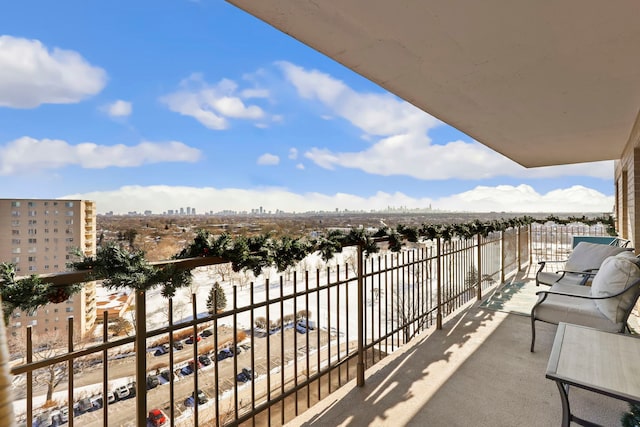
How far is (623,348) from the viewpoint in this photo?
1917mm

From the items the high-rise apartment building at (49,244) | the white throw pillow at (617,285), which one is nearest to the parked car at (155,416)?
the high-rise apartment building at (49,244)

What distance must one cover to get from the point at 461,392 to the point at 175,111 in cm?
1572

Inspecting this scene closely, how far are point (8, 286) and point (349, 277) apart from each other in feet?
6.76

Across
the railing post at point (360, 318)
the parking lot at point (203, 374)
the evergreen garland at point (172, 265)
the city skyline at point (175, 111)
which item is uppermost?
the city skyline at point (175, 111)

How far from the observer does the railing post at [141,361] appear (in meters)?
1.38

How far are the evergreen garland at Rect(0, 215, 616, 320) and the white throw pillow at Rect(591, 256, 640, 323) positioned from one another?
211 centimetres

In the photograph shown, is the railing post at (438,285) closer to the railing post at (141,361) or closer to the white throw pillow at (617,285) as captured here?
the white throw pillow at (617,285)

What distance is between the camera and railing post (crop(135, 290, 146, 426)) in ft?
4.54

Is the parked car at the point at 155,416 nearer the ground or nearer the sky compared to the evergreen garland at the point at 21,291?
nearer the ground

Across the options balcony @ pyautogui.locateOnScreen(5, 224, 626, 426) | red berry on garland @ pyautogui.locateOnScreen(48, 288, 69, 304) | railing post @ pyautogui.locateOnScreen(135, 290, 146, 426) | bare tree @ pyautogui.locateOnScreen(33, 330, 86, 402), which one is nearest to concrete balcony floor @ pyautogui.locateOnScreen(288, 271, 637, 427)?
balcony @ pyautogui.locateOnScreen(5, 224, 626, 426)

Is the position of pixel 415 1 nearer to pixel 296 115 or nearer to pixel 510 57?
pixel 510 57

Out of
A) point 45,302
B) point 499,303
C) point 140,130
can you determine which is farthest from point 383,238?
point 140,130

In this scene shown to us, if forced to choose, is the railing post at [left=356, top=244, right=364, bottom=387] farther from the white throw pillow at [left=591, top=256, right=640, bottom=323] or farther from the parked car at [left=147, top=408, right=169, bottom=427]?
the white throw pillow at [left=591, top=256, right=640, bottom=323]

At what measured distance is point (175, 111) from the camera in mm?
14164
